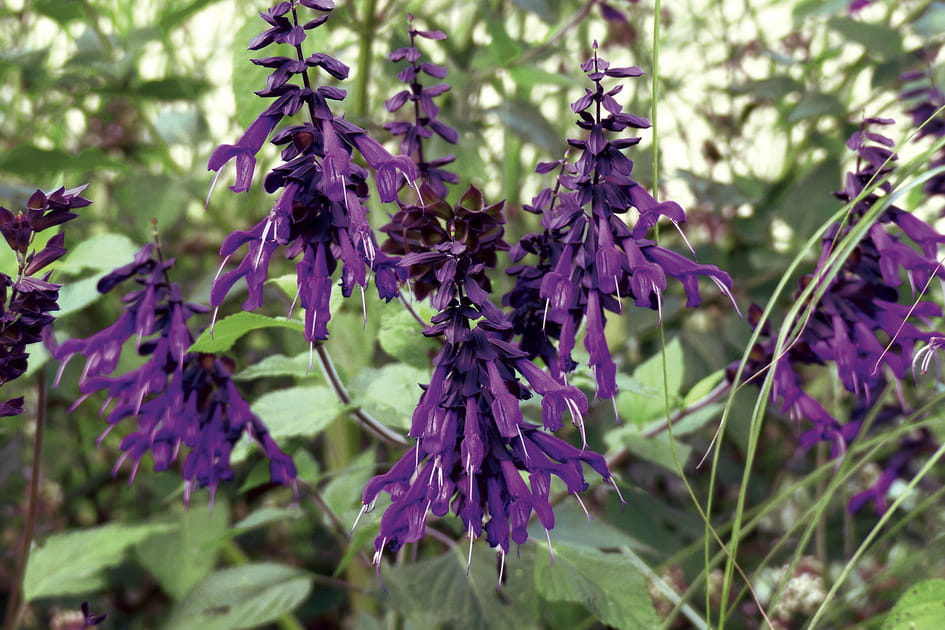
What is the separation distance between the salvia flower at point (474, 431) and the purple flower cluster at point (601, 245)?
34 mm

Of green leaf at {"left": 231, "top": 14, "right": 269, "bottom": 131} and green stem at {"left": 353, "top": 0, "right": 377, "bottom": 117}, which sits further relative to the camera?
green stem at {"left": 353, "top": 0, "right": 377, "bottom": 117}

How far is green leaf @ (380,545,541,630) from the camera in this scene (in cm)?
66

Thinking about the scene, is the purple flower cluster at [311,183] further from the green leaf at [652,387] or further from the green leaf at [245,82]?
the green leaf at [652,387]

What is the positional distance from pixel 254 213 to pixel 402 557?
2.51 ft

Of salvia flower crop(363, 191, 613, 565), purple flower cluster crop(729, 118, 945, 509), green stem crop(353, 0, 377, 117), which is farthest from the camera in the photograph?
green stem crop(353, 0, 377, 117)

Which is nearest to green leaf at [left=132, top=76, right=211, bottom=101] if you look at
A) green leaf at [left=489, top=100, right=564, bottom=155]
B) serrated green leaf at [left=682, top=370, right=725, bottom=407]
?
green leaf at [left=489, top=100, right=564, bottom=155]

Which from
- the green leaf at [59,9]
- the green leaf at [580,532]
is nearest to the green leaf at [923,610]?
the green leaf at [580,532]

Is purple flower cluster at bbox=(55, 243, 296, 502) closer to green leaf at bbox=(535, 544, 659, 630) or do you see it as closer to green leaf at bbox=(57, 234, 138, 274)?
green leaf at bbox=(57, 234, 138, 274)

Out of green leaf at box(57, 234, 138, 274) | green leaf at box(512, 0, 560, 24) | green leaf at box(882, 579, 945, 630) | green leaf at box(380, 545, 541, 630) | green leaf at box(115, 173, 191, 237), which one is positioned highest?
green leaf at box(512, 0, 560, 24)

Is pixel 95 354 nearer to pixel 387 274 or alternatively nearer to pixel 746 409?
pixel 387 274

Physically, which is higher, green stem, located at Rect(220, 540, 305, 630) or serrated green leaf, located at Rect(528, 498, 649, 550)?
serrated green leaf, located at Rect(528, 498, 649, 550)

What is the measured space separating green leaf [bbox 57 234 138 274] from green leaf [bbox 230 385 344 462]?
15 centimetres

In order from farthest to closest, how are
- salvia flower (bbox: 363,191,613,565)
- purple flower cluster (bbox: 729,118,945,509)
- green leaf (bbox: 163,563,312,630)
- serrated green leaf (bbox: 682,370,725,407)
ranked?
green leaf (bbox: 163,563,312,630), serrated green leaf (bbox: 682,370,725,407), purple flower cluster (bbox: 729,118,945,509), salvia flower (bbox: 363,191,613,565)

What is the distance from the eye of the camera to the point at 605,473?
444 mm
